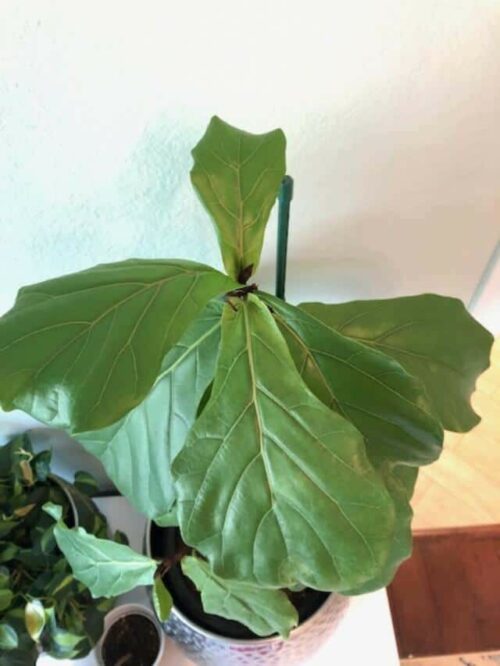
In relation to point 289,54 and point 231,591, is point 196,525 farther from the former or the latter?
point 289,54

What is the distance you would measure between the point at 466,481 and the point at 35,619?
84 cm

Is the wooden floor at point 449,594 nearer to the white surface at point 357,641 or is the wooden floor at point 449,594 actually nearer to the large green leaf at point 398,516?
the white surface at point 357,641

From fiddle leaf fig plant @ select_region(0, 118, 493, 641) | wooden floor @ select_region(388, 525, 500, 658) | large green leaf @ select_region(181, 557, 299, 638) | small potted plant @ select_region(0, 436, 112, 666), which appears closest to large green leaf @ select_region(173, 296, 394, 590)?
fiddle leaf fig plant @ select_region(0, 118, 493, 641)

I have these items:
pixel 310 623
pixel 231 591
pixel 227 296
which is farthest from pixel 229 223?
pixel 310 623

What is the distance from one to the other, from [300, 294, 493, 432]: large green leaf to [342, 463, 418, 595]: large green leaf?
66 mm

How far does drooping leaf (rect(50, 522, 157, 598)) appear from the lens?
2.24 feet

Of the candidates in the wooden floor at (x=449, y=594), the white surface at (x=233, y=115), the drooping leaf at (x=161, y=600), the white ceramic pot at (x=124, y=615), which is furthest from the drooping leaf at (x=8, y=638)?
the wooden floor at (x=449, y=594)

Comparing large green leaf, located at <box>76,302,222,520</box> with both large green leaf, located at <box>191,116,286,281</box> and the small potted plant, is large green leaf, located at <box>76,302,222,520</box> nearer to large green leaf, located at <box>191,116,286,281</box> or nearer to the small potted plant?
large green leaf, located at <box>191,116,286,281</box>

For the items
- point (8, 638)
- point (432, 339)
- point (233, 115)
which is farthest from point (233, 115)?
point (8, 638)

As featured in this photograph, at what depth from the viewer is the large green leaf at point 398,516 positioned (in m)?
0.59

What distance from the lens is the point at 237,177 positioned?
61 cm

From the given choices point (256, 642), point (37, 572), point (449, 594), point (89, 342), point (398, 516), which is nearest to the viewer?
point (89, 342)

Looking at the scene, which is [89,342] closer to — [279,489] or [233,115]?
[279,489]

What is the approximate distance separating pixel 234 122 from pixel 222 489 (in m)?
0.35
